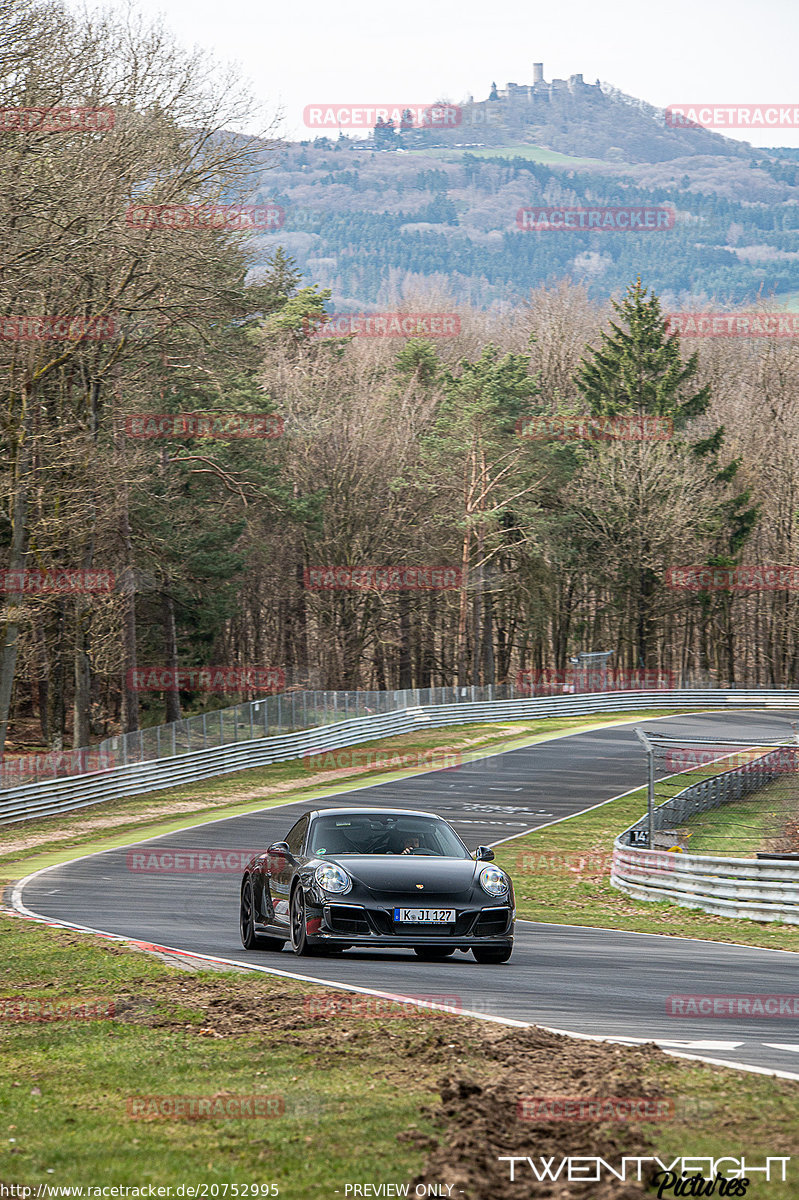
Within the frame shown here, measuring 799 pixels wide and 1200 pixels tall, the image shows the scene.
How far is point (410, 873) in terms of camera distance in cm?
1092

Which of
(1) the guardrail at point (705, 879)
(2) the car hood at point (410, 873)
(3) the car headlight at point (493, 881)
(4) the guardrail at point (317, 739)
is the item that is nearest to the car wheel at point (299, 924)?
(2) the car hood at point (410, 873)

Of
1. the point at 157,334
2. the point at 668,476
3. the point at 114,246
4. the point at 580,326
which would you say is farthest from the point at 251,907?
the point at 580,326

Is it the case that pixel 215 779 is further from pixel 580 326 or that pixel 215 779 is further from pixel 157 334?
pixel 580 326

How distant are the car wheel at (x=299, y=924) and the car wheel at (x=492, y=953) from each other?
55.1 inches

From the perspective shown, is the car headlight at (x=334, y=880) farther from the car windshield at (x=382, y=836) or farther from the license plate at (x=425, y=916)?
the car windshield at (x=382, y=836)

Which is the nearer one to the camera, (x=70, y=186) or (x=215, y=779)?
(x=70, y=186)

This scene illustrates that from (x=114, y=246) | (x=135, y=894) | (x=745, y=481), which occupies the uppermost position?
(x=114, y=246)

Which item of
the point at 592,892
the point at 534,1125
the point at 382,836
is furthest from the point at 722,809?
the point at 534,1125

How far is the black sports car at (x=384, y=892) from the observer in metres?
10.7

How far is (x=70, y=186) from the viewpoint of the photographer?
28953 mm

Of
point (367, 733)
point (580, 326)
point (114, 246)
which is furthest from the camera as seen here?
point (580, 326)

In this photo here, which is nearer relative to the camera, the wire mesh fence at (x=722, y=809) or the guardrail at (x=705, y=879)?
the guardrail at (x=705, y=879)

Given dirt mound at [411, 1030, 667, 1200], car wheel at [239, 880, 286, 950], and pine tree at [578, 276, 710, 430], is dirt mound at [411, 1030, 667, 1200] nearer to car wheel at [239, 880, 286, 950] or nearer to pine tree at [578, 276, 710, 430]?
car wheel at [239, 880, 286, 950]

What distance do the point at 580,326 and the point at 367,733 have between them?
164ft
